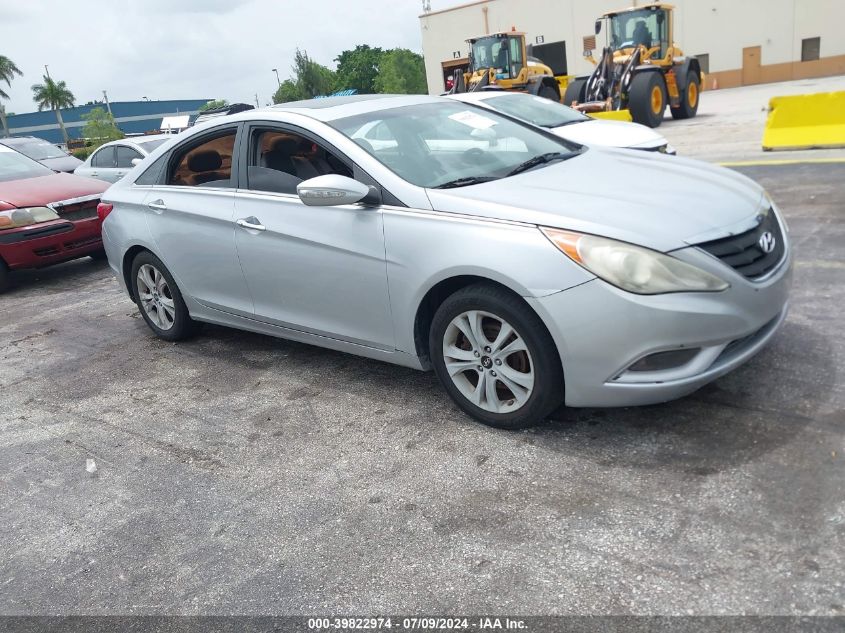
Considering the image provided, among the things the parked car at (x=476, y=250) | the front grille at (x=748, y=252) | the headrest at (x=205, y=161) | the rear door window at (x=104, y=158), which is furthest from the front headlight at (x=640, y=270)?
the rear door window at (x=104, y=158)

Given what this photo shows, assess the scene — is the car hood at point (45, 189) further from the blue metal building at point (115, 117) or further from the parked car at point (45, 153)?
the blue metal building at point (115, 117)

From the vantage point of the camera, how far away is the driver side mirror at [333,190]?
12.1 ft

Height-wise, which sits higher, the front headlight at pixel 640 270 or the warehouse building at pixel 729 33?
the warehouse building at pixel 729 33

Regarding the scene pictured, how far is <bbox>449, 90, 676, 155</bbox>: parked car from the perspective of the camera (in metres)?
8.27

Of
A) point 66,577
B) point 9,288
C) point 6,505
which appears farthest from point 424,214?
point 9,288

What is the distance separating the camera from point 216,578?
2.80m

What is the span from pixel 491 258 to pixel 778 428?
1463 mm

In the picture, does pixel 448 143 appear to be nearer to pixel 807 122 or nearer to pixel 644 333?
pixel 644 333

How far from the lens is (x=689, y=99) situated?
1981 cm

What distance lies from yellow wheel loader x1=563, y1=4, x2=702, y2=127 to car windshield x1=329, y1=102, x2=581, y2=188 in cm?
1301

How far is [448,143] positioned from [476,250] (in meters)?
1.12

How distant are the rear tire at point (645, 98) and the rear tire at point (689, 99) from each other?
1804 mm

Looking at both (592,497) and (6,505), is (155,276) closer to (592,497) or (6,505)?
(6,505)

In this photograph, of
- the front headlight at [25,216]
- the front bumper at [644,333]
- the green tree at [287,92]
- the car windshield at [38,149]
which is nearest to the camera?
the front bumper at [644,333]
